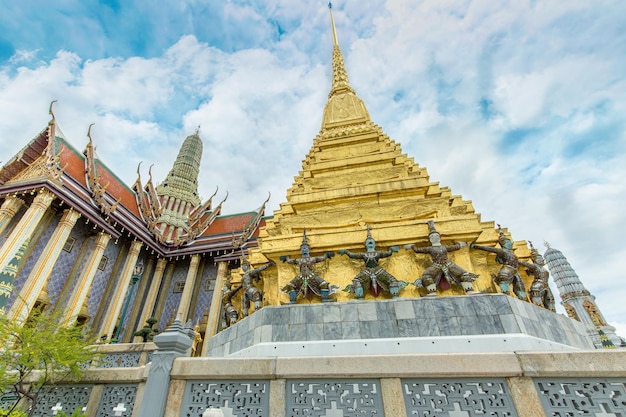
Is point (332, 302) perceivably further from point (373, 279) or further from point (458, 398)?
point (458, 398)

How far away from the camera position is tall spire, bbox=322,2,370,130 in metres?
14.1

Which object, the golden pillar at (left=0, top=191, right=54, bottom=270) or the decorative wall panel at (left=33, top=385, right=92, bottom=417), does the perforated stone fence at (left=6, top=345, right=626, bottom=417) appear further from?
the golden pillar at (left=0, top=191, right=54, bottom=270)

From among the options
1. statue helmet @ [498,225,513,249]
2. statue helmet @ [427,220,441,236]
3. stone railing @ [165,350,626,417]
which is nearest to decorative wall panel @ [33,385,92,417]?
stone railing @ [165,350,626,417]

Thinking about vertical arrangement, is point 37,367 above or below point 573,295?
below

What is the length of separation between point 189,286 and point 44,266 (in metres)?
7.27

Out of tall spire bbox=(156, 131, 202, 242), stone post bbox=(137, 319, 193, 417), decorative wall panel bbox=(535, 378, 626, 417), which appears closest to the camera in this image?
decorative wall panel bbox=(535, 378, 626, 417)

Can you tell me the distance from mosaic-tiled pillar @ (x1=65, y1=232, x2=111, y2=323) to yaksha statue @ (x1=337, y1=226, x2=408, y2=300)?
13.5 m

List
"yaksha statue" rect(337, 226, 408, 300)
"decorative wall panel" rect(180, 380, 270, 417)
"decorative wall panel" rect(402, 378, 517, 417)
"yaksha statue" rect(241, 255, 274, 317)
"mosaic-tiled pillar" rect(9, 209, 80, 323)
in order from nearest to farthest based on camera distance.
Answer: "decorative wall panel" rect(402, 378, 517, 417) → "decorative wall panel" rect(180, 380, 270, 417) → "yaksha statue" rect(337, 226, 408, 300) → "yaksha statue" rect(241, 255, 274, 317) → "mosaic-tiled pillar" rect(9, 209, 80, 323)

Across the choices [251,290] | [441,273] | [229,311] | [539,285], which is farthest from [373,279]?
[229,311]

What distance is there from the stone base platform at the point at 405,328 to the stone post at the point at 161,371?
235 cm

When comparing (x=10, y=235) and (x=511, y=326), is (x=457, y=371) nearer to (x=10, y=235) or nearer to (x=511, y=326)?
(x=511, y=326)

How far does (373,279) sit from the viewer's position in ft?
21.5

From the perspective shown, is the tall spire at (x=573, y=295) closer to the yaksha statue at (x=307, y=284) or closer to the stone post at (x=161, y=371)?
the yaksha statue at (x=307, y=284)

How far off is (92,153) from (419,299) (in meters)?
19.8
